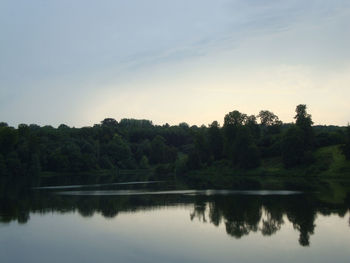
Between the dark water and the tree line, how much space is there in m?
49.1

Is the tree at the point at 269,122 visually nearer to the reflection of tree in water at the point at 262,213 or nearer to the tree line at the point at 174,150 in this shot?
the tree line at the point at 174,150

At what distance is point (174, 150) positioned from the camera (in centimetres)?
17912

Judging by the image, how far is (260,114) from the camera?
130 metres

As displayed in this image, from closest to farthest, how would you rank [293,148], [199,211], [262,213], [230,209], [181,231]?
[181,231]
[262,213]
[199,211]
[230,209]
[293,148]

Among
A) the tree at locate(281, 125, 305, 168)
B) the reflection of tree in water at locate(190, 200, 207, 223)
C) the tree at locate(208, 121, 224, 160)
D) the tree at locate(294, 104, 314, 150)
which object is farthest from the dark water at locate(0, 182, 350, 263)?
the tree at locate(208, 121, 224, 160)

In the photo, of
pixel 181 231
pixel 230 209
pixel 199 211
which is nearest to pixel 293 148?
pixel 230 209

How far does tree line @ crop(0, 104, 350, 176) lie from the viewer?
9138cm

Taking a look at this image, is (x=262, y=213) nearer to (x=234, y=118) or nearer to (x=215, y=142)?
(x=234, y=118)

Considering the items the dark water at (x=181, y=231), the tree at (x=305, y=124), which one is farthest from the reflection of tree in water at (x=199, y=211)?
the tree at (x=305, y=124)

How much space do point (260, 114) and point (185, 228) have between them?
105m

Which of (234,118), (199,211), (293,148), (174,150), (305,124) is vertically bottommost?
(199,211)

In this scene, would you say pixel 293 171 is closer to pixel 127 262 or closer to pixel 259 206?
pixel 259 206

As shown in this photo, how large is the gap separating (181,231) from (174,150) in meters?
150

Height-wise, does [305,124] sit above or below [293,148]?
above
